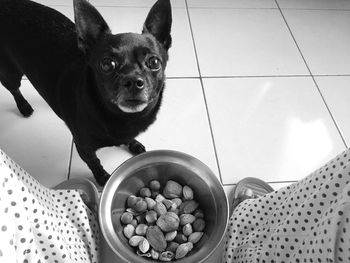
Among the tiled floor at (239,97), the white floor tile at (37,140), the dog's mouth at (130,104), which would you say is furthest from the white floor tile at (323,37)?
the white floor tile at (37,140)

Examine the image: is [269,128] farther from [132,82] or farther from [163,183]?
[132,82]

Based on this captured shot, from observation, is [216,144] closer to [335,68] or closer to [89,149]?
[89,149]

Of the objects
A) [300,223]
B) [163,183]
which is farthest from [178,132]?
[300,223]

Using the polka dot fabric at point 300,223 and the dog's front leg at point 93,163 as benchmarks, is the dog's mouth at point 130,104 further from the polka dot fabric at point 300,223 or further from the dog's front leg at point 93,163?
the polka dot fabric at point 300,223

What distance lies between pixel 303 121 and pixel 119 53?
36.0 inches

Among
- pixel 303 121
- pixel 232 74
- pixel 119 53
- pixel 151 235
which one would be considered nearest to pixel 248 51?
pixel 232 74

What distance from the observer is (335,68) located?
1.57 metres

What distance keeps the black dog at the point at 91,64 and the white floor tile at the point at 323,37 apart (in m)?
0.97

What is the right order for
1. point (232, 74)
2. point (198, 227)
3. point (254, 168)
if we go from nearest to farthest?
point (198, 227) → point (254, 168) → point (232, 74)

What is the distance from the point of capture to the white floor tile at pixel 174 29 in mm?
1498

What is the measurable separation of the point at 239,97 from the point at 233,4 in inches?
25.8

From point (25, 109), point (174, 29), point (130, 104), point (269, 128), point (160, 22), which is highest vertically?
point (160, 22)

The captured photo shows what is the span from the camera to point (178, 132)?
4.32 feet

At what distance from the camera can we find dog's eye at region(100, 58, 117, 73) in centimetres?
85
